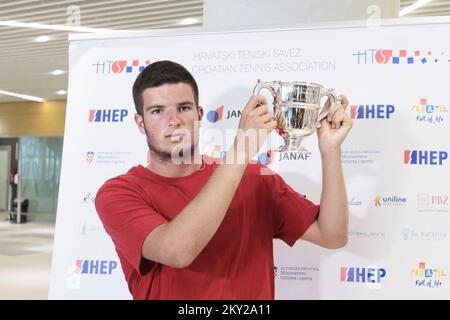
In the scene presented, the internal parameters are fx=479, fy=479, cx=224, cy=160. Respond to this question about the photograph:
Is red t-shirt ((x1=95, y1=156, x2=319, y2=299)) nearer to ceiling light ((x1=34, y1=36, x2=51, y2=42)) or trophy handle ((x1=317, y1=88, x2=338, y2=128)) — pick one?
trophy handle ((x1=317, y1=88, x2=338, y2=128))

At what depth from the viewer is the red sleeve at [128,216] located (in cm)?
146

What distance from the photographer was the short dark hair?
1767mm

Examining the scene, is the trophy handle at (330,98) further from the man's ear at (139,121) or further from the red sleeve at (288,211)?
the man's ear at (139,121)

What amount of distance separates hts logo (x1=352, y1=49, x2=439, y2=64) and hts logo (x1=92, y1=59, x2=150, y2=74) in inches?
33.5

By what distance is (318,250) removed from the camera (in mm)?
1823

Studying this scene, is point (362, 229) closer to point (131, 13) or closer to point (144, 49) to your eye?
point (144, 49)

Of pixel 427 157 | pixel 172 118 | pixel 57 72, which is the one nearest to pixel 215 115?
pixel 172 118

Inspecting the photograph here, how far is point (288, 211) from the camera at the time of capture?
1.72 m

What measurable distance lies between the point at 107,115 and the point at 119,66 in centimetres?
21

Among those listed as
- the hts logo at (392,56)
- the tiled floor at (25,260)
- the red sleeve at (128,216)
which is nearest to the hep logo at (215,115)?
the red sleeve at (128,216)

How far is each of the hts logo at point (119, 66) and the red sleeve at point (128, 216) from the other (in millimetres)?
552

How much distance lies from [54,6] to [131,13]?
864 millimetres

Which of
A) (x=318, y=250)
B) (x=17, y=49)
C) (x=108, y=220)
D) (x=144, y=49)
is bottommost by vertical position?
(x=318, y=250)
